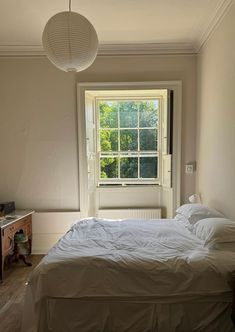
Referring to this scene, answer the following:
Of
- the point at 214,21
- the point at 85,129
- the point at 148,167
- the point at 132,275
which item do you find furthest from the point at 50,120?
the point at 132,275

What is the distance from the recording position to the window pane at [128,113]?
15.5ft

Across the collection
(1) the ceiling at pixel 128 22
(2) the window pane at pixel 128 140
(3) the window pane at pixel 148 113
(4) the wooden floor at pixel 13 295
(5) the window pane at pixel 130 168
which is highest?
(1) the ceiling at pixel 128 22

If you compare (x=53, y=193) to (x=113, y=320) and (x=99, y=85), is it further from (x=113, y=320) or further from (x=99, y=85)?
(x=113, y=320)

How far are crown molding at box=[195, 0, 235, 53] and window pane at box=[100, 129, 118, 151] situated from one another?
1.77 meters

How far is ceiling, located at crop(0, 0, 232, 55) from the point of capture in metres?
2.82

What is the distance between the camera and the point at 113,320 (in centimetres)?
204

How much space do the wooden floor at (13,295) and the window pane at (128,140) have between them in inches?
84.7

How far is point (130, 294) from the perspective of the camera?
2.01m

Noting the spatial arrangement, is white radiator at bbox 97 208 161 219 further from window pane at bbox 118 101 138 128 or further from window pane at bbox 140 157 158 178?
window pane at bbox 118 101 138 128

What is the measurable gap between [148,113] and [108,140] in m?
0.79

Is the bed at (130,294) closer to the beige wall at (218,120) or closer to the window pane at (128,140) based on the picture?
the beige wall at (218,120)

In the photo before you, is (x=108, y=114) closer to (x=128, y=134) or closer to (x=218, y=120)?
(x=128, y=134)

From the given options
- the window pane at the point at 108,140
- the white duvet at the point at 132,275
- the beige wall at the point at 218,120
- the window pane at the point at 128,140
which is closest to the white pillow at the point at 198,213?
the beige wall at the point at 218,120

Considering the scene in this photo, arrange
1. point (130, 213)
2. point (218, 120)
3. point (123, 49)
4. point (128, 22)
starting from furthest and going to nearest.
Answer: point (130, 213) < point (123, 49) < point (128, 22) < point (218, 120)
